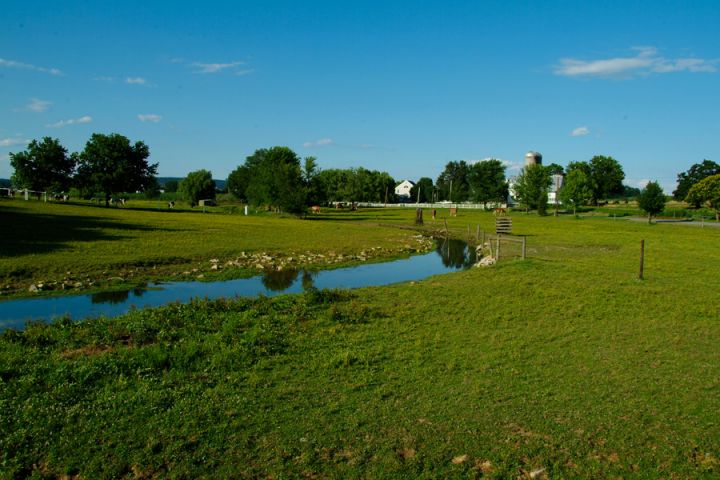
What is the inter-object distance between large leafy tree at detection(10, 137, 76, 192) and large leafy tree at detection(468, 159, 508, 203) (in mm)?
81140

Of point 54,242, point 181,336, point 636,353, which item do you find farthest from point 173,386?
point 54,242

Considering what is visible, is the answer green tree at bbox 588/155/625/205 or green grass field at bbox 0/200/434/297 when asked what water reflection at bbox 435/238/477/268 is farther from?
green tree at bbox 588/155/625/205

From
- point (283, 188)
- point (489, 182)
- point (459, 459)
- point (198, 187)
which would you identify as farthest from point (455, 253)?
point (198, 187)

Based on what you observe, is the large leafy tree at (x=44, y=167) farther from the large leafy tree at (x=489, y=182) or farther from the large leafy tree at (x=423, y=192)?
the large leafy tree at (x=423, y=192)

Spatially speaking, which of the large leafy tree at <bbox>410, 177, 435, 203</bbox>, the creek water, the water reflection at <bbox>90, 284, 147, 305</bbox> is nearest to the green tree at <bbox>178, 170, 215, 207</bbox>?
the large leafy tree at <bbox>410, 177, 435, 203</bbox>

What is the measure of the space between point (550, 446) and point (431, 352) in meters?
4.45

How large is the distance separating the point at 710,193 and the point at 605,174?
196ft

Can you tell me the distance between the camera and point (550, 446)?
739 centimetres

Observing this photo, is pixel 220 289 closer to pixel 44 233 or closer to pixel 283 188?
pixel 44 233

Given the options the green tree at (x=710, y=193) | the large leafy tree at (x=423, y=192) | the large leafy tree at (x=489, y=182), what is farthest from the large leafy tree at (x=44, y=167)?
the large leafy tree at (x=423, y=192)

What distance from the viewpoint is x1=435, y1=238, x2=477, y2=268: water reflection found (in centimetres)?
3259

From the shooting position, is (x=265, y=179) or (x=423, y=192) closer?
(x=265, y=179)

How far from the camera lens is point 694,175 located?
14462 centimetres

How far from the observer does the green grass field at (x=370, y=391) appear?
23.0ft
